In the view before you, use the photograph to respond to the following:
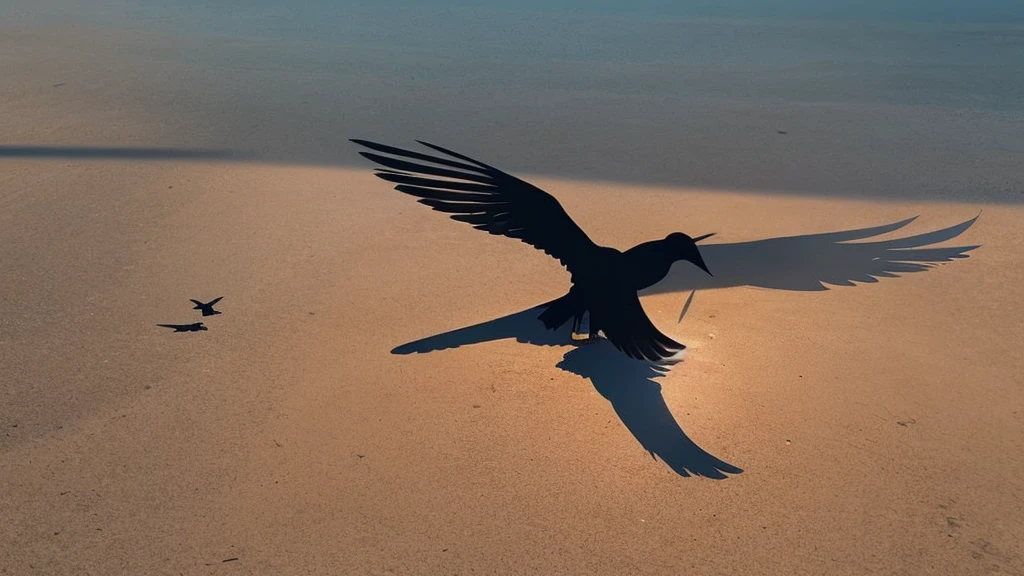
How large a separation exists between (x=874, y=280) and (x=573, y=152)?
88.3 inches

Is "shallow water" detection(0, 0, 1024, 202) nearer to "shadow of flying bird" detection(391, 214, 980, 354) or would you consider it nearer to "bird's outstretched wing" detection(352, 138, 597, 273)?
"shadow of flying bird" detection(391, 214, 980, 354)

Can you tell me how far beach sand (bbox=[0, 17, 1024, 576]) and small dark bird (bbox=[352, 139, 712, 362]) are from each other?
19cm

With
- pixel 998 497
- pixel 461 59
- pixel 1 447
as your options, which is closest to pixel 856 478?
pixel 998 497

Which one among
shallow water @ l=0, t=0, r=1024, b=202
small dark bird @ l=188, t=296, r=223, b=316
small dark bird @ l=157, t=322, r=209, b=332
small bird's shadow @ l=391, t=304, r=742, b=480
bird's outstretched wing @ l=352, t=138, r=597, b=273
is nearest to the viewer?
small bird's shadow @ l=391, t=304, r=742, b=480

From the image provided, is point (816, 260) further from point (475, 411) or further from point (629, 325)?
point (475, 411)

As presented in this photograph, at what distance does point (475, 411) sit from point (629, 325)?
1.90 feet

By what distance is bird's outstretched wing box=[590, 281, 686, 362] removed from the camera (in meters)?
3.22

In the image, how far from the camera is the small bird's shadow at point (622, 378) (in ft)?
9.61

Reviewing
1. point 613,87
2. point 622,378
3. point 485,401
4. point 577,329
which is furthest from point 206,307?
point 613,87

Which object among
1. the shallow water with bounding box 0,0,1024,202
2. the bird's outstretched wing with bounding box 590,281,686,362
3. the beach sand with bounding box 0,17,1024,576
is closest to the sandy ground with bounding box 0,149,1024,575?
the beach sand with bounding box 0,17,1024,576

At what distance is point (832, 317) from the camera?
12.2 feet

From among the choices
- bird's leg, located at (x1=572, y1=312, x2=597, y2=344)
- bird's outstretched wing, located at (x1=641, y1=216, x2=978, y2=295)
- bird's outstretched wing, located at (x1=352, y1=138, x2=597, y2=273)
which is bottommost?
bird's leg, located at (x1=572, y1=312, x2=597, y2=344)

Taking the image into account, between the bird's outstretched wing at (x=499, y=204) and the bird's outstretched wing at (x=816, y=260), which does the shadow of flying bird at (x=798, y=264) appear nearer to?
the bird's outstretched wing at (x=816, y=260)

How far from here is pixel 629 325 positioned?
3.23m
